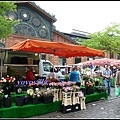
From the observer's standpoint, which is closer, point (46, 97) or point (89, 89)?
point (46, 97)

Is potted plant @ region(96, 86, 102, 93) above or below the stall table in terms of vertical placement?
above

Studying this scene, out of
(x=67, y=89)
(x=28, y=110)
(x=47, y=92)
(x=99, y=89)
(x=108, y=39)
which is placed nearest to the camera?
(x=28, y=110)

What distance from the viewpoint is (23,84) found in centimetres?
719

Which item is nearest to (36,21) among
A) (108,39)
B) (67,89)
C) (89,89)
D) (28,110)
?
(108,39)

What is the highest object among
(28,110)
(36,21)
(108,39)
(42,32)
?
(36,21)

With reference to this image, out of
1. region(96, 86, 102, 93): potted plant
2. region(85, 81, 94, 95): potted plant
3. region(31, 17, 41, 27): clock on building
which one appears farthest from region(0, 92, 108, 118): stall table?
region(31, 17, 41, 27): clock on building

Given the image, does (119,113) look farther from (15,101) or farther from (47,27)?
(47,27)

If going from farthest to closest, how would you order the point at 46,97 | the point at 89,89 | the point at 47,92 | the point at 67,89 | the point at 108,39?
1. the point at 108,39
2. the point at 89,89
3. the point at 67,89
4. the point at 47,92
5. the point at 46,97

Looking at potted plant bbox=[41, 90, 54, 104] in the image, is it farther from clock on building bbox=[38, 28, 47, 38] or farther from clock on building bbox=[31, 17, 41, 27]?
clock on building bbox=[38, 28, 47, 38]

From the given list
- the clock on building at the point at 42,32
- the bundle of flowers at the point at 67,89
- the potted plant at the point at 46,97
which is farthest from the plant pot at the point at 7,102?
the clock on building at the point at 42,32

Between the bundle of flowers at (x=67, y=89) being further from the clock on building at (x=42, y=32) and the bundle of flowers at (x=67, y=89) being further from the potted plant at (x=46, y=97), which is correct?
the clock on building at (x=42, y=32)

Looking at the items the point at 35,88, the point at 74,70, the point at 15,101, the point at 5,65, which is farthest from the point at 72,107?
the point at 5,65

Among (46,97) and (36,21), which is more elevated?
(36,21)

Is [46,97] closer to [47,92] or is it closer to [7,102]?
[47,92]
